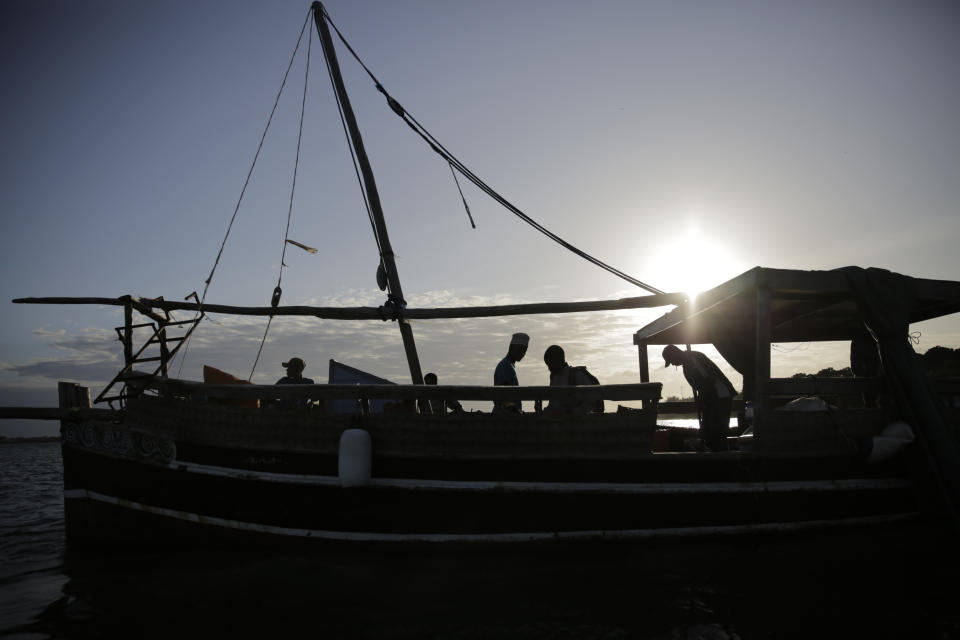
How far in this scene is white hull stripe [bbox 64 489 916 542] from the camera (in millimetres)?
4926

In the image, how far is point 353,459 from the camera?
4.75 m

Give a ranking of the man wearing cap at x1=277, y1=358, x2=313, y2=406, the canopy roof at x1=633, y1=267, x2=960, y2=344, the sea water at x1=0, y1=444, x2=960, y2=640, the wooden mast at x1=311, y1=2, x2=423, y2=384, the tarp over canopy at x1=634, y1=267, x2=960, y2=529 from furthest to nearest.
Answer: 1. the wooden mast at x1=311, y1=2, x2=423, y2=384
2. the man wearing cap at x1=277, y1=358, x2=313, y2=406
3. the canopy roof at x1=633, y1=267, x2=960, y2=344
4. the tarp over canopy at x1=634, y1=267, x2=960, y2=529
5. the sea water at x1=0, y1=444, x2=960, y2=640

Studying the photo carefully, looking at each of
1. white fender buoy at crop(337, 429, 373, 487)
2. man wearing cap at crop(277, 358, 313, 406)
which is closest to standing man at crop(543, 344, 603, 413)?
white fender buoy at crop(337, 429, 373, 487)

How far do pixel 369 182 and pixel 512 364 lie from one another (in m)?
4.46

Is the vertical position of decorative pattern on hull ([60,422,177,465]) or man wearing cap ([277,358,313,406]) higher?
man wearing cap ([277,358,313,406])

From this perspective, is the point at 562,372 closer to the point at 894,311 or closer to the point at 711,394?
the point at 711,394

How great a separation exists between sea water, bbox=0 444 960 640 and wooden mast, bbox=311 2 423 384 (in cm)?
379

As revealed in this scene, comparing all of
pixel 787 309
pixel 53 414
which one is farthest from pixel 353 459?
pixel 787 309

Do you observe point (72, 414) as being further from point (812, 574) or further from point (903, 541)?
point (903, 541)

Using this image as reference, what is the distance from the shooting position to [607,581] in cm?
436

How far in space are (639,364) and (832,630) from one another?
6102 millimetres

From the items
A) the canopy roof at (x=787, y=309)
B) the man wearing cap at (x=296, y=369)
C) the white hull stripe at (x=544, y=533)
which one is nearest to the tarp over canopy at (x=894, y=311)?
the canopy roof at (x=787, y=309)

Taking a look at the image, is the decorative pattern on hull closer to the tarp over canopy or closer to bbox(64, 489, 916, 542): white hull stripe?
bbox(64, 489, 916, 542): white hull stripe

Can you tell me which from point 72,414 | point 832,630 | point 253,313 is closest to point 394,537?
point 832,630
